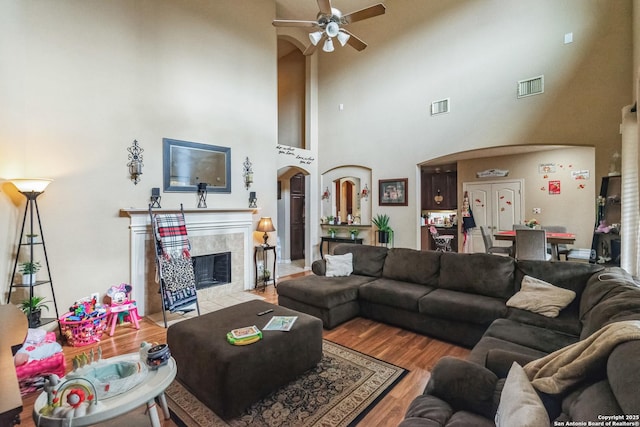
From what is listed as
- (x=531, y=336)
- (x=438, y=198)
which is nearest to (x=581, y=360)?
(x=531, y=336)

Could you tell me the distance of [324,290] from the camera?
3465mm

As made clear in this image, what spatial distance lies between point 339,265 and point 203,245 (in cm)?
216

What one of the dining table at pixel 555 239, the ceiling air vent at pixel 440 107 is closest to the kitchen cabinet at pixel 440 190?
the ceiling air vent at pixel 440 107

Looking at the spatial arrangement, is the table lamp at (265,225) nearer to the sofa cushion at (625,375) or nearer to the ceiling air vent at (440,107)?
the ceiling air vent at (440,107)

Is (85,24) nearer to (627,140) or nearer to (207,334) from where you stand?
(207,334)

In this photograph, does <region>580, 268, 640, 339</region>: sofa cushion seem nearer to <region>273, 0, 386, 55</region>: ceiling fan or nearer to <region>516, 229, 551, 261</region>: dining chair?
<region>516, 229, 551, 261</region>: dining chair

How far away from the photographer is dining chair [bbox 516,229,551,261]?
14.0 feet

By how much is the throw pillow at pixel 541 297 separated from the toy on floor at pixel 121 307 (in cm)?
415

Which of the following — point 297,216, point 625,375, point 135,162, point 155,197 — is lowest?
point 625,375

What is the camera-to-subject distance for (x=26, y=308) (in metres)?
2.99

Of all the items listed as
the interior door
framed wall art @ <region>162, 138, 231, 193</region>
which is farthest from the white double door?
framed wall art @ <region>162, 138, 231, 193</region>

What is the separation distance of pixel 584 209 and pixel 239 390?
702 cm

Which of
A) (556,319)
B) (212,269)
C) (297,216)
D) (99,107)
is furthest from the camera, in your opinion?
(297,216)

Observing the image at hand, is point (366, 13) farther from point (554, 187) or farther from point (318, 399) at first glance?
point (554, 187)
